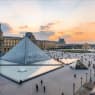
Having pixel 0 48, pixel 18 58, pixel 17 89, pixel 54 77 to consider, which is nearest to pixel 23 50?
pixel 18 58

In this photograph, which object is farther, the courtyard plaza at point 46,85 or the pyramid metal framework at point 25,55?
the pyramid metal framework at point 25,55

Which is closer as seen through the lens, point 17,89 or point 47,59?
point 17,89

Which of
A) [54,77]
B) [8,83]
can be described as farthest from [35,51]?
[8,83]

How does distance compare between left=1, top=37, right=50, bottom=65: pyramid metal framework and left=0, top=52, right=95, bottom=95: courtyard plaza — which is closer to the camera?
left=0, top=52, right=95, bottom=95: courtyard plaza

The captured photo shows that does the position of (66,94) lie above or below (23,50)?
below

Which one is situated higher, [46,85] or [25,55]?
[25,55]

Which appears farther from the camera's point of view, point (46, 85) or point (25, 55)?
point (25, 55)

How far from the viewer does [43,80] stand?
26.9 meters

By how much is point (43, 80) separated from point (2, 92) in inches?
270

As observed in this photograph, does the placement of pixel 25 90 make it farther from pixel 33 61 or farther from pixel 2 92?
pixel 33 61

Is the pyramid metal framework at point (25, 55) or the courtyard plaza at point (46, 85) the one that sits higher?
the pyramid metal framework at point (25, 55)

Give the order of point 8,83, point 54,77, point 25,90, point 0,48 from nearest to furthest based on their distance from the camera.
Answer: point 25,90 < point 8,83 < point 54,77 < point 0,48

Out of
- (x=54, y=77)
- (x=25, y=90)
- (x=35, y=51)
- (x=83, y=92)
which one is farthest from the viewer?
(x=35, y=51)

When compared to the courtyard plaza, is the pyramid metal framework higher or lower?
higher
